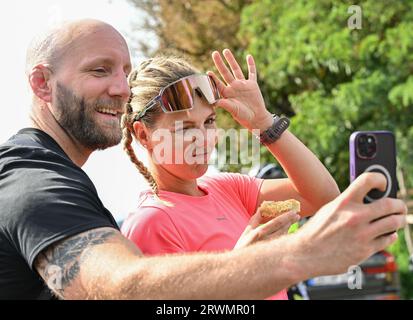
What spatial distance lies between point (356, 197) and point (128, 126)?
1163 millimetres

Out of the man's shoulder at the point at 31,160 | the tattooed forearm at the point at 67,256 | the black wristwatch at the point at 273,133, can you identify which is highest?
the man's shoulder at the point at 31,160

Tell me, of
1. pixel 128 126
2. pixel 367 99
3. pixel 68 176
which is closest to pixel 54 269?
pixel 68 176

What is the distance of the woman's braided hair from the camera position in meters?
2.16

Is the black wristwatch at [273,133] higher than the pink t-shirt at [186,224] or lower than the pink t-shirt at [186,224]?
higher

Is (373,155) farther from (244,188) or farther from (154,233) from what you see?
(244,188)

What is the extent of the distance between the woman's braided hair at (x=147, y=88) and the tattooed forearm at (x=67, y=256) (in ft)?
2.24

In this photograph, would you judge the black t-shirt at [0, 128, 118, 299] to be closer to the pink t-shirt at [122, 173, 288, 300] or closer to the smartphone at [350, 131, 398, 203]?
the pink t-shirt at [122, 173, 288, 300]

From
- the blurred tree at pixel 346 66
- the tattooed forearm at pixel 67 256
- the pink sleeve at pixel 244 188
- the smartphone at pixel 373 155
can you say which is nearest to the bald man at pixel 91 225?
the tattooed forearm at pixel 67 256

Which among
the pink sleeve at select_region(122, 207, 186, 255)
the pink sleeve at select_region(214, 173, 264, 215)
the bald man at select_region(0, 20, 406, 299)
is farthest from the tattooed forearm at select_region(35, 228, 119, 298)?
the pink sleeve at select_region(214, 173, 264, 215)

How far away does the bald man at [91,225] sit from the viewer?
1.21 metres

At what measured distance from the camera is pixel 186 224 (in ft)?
6.41

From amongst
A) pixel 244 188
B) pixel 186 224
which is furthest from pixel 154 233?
pixel 244 188

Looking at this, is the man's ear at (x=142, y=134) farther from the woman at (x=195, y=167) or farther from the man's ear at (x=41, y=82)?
the man's ear at (x=41, y=82)

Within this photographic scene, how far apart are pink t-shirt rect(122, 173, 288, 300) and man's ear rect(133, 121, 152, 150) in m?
0.15
